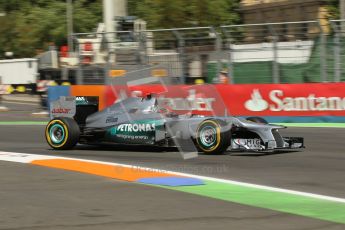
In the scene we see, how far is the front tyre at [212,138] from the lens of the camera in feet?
32.8

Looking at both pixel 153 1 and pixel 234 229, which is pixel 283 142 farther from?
pixel 153 1

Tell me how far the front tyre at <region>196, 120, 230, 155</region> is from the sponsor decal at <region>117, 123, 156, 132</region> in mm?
836

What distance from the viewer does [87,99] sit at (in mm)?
11648

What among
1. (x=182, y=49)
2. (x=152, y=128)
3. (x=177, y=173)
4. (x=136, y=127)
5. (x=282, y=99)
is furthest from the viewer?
(x=182, y=49)

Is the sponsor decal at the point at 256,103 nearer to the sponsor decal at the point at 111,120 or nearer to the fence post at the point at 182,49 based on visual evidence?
the fence post at the point at 182,49

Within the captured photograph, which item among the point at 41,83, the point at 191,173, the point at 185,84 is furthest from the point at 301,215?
the point at 41,83

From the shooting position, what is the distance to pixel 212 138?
1021cm

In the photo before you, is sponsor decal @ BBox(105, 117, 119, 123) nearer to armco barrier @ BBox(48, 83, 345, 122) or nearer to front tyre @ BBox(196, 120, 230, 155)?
front tyre @ BBox(196, 120, 230, 155)

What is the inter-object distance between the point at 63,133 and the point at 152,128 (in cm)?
187

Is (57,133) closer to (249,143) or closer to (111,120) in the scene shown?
(111,120)

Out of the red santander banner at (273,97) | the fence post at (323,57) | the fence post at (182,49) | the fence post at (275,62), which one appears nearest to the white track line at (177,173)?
the red santander banner at (273,97)

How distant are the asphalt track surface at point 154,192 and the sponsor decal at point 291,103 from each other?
4621mm

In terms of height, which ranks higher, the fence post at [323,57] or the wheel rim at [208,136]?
the fence post at [323,57]

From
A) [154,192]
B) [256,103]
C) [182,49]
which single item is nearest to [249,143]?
[154,192]
